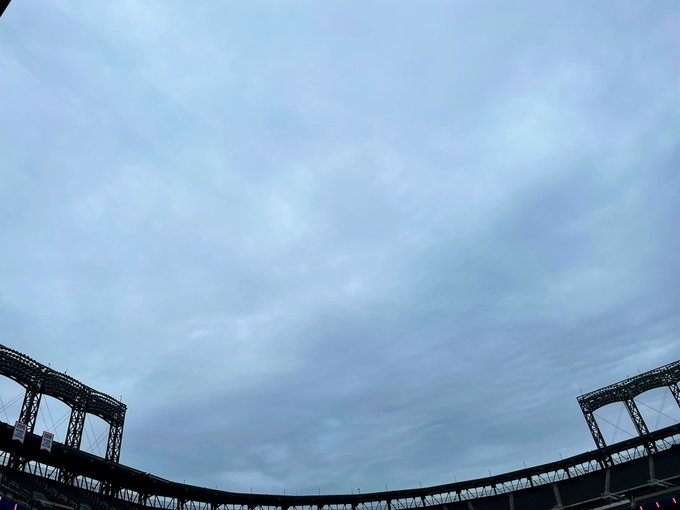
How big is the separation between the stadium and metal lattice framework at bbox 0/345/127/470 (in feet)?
0.36

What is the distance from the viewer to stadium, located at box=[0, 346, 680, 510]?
51125 millimetres

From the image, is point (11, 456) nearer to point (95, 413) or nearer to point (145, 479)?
point (95, 413)

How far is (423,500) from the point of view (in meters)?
84.5

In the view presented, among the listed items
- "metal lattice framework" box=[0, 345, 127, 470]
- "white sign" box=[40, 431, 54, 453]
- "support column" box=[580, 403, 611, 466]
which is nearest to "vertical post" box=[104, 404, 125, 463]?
"metal lattice framework" box=[0, 345, 127, 470]

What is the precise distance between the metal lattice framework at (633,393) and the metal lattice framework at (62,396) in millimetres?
73148

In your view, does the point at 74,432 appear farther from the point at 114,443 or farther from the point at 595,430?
the point at 595,430

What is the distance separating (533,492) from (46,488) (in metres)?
73.3

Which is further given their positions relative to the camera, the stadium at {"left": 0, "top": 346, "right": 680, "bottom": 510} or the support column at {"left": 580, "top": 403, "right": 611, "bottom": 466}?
the support column at {"left": 580, "top": 403, "right": 611, "bottom": 466}

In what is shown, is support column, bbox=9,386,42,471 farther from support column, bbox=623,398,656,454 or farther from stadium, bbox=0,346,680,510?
support column, bbox=623,398,656,454

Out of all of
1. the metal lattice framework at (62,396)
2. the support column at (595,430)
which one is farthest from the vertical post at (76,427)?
the support column at (595,430)

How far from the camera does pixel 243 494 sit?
75.5 metres

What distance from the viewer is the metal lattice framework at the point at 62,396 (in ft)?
168

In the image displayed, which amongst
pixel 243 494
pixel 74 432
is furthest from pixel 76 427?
pixel 243 494

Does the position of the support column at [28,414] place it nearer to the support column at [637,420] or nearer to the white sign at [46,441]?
the white sign at [46,441]
